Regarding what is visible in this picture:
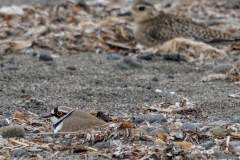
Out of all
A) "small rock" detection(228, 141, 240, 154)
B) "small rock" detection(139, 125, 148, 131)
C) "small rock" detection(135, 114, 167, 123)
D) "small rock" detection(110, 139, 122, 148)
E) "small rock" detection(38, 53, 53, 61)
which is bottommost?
"small rock" detection(38, 53, 53, 61)

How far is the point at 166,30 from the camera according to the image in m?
11.4

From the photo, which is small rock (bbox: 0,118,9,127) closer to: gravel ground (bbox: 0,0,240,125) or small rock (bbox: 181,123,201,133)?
gravel ground (bbox: 0,0,240,125)

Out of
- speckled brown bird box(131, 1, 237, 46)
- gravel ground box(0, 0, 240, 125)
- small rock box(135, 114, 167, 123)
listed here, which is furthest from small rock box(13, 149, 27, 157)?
speckled brown bird box(131, 1, 237, 46)

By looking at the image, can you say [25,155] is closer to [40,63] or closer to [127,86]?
[127,86]

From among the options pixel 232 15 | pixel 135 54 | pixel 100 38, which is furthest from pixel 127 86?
pixel 232 15

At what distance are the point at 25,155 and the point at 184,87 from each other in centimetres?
353

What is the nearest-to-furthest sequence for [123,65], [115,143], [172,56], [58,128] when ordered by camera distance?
[115,143], [58,128], [123,65], [172,56]

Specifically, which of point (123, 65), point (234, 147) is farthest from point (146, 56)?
point (234, 147)

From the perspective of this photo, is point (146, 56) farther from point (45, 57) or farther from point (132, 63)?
point (45, 57)

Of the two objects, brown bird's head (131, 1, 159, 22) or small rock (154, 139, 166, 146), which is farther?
brown bird's head (131, 1, 159, 22)

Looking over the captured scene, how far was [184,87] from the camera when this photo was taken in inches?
320

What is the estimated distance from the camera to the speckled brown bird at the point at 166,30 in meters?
11.0

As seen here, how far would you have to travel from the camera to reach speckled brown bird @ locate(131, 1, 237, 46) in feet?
36.2

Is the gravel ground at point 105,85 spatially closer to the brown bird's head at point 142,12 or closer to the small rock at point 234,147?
the small rock at point 234,147
